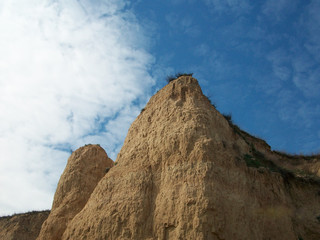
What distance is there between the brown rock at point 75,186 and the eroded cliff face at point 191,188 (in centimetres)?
28

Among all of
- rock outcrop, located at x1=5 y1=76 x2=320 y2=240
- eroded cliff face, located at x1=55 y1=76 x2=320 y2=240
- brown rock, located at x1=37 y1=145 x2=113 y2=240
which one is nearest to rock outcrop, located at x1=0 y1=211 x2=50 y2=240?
brown rock, located at x1=37 y1=145 x2=113 y2=240

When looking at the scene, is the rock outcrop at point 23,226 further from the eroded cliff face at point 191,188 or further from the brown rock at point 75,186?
the eroded cliff face at point 191,188

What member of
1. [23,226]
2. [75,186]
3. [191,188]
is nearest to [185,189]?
[191,188]

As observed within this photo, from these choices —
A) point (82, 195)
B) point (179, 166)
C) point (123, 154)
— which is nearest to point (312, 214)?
point (179, 166)

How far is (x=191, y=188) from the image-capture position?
39.4 ft

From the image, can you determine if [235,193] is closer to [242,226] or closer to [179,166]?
[242,226]

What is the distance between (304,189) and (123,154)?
9.20 meters

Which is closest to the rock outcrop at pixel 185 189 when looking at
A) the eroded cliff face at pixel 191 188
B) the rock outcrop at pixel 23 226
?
the eroded cliff face at pixel 191 188

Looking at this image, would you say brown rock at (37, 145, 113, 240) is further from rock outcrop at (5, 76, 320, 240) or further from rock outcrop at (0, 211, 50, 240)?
rock outcrop at (0, 211, 50, 240)

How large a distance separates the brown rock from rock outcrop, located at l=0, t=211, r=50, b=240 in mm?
11371

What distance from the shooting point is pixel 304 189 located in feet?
54.2

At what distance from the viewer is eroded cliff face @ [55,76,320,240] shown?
1181cm

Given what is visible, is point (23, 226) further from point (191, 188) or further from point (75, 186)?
point (191, 188)

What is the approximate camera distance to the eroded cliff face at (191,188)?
11.8 m
